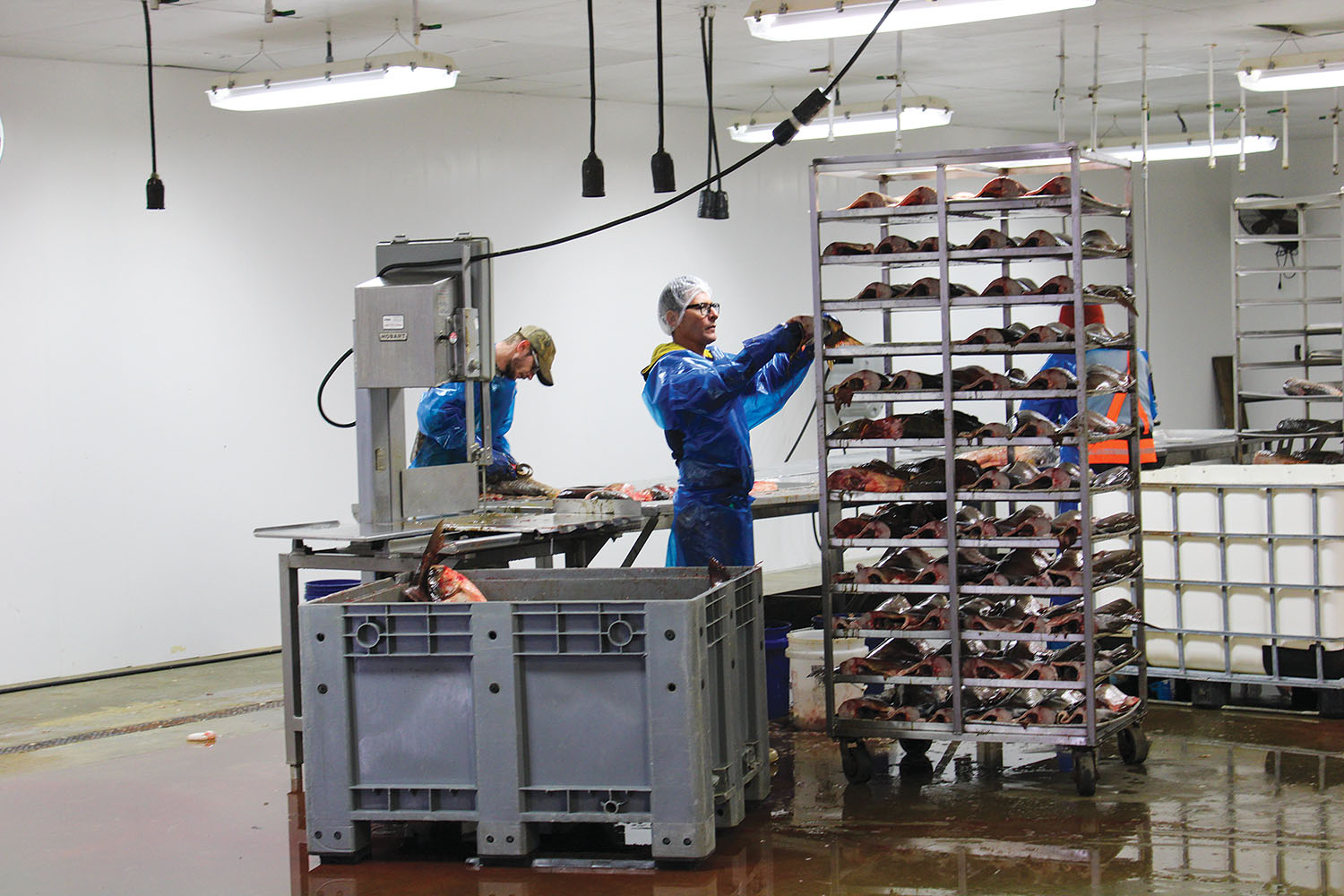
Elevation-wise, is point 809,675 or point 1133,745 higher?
point 809,675

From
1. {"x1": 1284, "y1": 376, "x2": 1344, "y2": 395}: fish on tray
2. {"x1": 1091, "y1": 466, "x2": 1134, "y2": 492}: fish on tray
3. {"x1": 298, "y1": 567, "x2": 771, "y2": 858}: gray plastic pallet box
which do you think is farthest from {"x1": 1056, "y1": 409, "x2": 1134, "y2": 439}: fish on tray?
{"x1": 1284, "y1": 376, "x2": 1344, "y2": 395}: fish on tray

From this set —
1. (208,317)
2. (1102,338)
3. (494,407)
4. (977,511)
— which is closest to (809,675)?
(977,511)

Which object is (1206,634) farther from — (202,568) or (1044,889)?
(202,568)

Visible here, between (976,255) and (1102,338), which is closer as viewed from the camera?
(976,255)

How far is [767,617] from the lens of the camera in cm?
698

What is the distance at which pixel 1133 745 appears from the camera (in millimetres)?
4973

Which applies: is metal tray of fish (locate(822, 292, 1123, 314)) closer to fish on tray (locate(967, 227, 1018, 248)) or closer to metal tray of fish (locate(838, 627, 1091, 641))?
fish on tray (locate(967, 227, 1018, 248))

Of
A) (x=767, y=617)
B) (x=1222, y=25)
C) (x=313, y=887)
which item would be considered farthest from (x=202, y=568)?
(x=1222, y=25)

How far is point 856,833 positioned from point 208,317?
5200 millimetres

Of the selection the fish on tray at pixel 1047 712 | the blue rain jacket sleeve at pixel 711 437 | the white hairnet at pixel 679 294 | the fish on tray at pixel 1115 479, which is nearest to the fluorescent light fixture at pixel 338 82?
the white hairnet at pixel 679 294

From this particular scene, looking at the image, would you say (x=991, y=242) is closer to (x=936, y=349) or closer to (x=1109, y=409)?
(x=936, y=349)

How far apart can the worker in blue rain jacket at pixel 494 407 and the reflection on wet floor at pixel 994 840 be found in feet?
6.44

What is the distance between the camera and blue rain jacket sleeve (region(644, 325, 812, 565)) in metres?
5.33

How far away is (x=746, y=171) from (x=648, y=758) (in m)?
7.43
